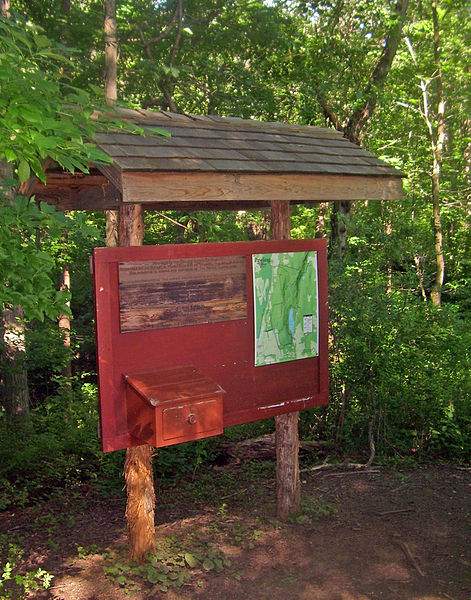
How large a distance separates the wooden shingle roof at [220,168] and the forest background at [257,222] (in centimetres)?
34

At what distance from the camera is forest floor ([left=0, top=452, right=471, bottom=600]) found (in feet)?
13.6

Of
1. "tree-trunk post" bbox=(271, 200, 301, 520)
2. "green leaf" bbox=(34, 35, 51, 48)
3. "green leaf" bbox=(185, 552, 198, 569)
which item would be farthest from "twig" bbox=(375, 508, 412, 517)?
"green leaf" bbox=(34, 35, 51, 48)

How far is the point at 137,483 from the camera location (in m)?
4.23

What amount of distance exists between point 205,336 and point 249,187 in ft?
3.72

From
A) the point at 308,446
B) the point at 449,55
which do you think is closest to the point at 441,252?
the point at 449,55

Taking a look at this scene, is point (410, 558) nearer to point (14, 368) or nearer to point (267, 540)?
point (267, 540)

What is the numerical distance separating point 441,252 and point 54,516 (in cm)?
1033

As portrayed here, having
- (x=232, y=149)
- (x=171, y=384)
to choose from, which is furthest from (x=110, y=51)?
(x=171, y=384)

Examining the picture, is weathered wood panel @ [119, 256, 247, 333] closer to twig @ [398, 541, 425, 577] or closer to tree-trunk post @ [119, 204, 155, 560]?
tree-trunk post @ [119, 204, 155, 560]

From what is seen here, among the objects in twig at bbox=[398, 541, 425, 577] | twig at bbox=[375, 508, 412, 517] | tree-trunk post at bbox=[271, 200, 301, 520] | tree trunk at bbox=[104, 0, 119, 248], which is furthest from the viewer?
tree trunk at bbox=[104, 0, 119, 248]

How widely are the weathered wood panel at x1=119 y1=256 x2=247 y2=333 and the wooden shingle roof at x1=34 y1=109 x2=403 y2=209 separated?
50 centimetres

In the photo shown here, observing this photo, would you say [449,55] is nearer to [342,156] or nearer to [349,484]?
[342,156]

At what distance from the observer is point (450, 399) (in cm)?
715

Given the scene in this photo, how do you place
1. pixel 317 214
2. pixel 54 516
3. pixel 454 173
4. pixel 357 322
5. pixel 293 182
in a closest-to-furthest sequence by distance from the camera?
pixel 293 182 < pixel 54 516 < pixel 357 322 < pixel 317 214 < pixel 454 173
